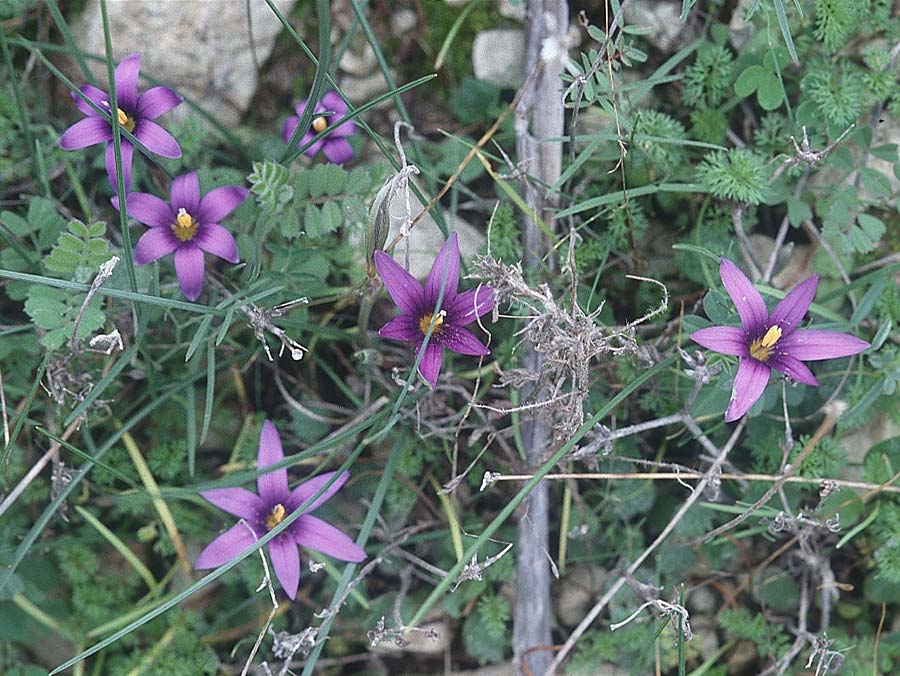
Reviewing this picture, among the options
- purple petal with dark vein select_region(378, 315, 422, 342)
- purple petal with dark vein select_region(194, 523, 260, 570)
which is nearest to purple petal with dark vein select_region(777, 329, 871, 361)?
purple petal with dark vein select_region(378, 315, 422, 342)

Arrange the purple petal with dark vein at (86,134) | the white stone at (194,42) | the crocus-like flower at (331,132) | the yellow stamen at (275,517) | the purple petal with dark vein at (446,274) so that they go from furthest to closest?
the white stone at (194,42) → the crocus-like flower at (331,132) → the yellow stamen at (275,517) → the purple petal with dark vein at (86,134) → the purple petal with dark vein at (446,274)

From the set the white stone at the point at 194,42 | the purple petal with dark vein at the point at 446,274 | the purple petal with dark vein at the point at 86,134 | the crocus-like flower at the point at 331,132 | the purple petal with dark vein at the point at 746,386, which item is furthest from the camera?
the white stone at the point at 194,42

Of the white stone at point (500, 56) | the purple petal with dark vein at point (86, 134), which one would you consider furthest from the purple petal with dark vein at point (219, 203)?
the white stone at point (500, 56)

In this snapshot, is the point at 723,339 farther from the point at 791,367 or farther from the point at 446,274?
the point at 446,274

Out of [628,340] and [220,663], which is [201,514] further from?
[628,340]

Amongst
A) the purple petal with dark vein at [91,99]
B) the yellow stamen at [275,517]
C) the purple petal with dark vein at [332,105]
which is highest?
the purple petal with dark vein at [91,99]

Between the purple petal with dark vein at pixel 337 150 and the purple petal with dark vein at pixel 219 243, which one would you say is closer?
the purple petal with dark vein at pixel 219 243

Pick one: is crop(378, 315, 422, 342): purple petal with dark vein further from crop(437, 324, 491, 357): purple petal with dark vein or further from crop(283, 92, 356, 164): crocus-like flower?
crop(283, 92, 356, 164): crocus-like flower

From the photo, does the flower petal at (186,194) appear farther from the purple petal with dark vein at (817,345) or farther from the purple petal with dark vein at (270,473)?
the purple petal with dark vein at (817,345)
